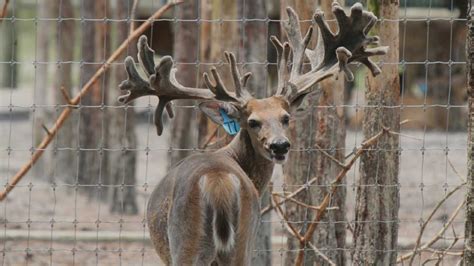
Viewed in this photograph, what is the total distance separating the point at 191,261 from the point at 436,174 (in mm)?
11782

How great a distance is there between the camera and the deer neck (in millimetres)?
8152

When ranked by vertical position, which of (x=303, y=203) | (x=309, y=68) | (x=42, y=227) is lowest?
(x=42, y=227)

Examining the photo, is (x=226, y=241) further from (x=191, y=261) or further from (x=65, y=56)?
(x=65, y=56)

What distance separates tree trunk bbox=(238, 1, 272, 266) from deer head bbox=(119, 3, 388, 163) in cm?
123

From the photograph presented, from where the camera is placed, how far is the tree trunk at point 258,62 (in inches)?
390

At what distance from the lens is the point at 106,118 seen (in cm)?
1869

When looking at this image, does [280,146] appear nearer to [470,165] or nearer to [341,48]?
[341,48]

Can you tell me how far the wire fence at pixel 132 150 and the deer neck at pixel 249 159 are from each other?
84cm

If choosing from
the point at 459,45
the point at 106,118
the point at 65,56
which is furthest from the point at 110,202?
the point at 459,45

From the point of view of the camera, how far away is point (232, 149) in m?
8.23

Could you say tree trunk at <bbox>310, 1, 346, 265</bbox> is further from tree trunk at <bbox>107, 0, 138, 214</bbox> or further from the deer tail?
tree trunk at <bbox>107, 0, 138, 214</bbox>

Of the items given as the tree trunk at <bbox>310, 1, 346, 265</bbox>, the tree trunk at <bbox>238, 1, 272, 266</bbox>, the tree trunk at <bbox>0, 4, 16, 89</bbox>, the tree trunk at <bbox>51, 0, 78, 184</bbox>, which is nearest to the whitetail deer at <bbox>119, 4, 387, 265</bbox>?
the tree trunk at <bbox>310, 1, 346, 265</bbox>

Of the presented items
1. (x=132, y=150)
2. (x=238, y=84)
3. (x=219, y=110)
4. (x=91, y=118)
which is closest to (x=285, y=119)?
(x=238, y=84)

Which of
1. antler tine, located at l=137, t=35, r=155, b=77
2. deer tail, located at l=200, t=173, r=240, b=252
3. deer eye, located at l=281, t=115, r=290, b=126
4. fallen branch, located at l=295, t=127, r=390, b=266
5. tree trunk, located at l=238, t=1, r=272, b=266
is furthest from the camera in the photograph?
tree trunk, located at l=238, t=1, r=272, b=266
